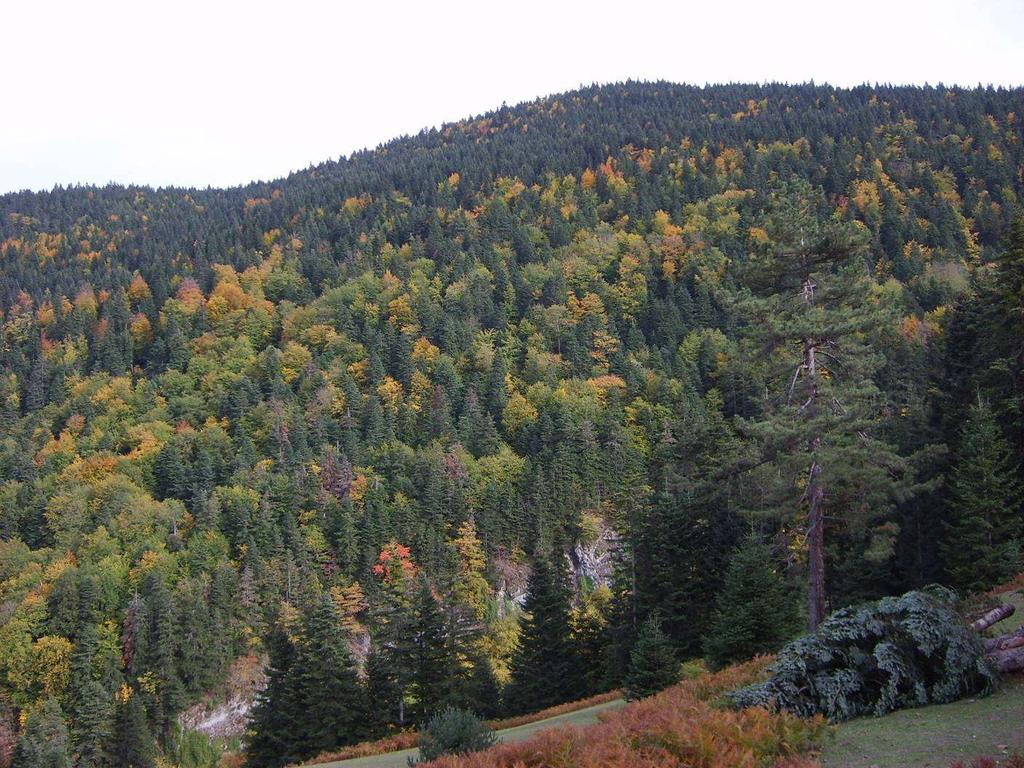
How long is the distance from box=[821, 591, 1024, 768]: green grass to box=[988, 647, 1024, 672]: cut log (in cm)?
14

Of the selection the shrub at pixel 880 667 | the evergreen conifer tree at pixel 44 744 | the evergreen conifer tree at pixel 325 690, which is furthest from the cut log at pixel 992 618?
the evergreen conifer tree at pixel 44 744

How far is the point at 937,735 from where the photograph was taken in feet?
31.4

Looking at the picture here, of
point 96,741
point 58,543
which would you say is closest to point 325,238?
point 58,543

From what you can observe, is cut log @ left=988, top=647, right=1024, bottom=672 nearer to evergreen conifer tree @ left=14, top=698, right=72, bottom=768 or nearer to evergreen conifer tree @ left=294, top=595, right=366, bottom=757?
evergreen conifer tree @ left=294, top=595, right=366, bottom=757

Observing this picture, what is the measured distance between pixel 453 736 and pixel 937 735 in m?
7.80

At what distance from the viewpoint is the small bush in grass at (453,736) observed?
12539 mm

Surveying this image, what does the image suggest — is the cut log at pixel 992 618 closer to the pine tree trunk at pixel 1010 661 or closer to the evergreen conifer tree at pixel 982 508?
the pine tree trunk at pixel 1010 661

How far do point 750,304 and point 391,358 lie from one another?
93393mm

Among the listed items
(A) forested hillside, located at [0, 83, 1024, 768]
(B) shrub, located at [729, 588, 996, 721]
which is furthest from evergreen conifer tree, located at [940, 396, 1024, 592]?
(B) shrub, located at [729, 588, 996, 721]

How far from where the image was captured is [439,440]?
297 feet

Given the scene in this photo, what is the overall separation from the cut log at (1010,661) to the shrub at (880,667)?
387mm

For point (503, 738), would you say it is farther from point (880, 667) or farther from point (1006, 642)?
point (1006, 642)

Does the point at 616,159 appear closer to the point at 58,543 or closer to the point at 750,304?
the point at 58,543

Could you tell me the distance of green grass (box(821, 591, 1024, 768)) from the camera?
8.94 m
